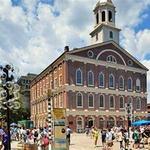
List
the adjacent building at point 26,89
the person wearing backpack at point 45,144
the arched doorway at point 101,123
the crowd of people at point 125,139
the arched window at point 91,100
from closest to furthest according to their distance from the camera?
the person wearing backpack at point 45,144
the crowd of people at point 125,139
the arched window at point 91,100
the arched doorway at point 101,123
the adjacent building at point 26,89

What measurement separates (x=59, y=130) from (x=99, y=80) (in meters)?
44.7

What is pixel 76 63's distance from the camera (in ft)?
216

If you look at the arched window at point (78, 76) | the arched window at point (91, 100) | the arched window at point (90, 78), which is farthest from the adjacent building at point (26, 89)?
the arched window at point (78, 76)

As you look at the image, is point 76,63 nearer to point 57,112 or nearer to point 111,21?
point 111,21

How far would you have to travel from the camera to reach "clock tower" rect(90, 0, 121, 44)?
7600 cm

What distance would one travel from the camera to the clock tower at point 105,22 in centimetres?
7600

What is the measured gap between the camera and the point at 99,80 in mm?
69125

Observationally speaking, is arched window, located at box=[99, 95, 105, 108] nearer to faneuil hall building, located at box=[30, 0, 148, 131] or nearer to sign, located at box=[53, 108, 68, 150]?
faneuil hall building, located at box=[30, 0, 148, 131]

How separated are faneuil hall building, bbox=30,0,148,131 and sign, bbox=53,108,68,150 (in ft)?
126

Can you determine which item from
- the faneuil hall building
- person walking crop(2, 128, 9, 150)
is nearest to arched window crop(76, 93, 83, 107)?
the faneuil hall building

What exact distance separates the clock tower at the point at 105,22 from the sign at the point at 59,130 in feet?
171

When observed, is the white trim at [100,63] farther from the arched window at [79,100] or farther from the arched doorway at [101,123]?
the arched doorway at [101,123]

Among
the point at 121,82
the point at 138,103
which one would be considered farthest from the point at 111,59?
the point at 138,103

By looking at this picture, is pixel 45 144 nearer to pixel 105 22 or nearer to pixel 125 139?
pixel 125 139
